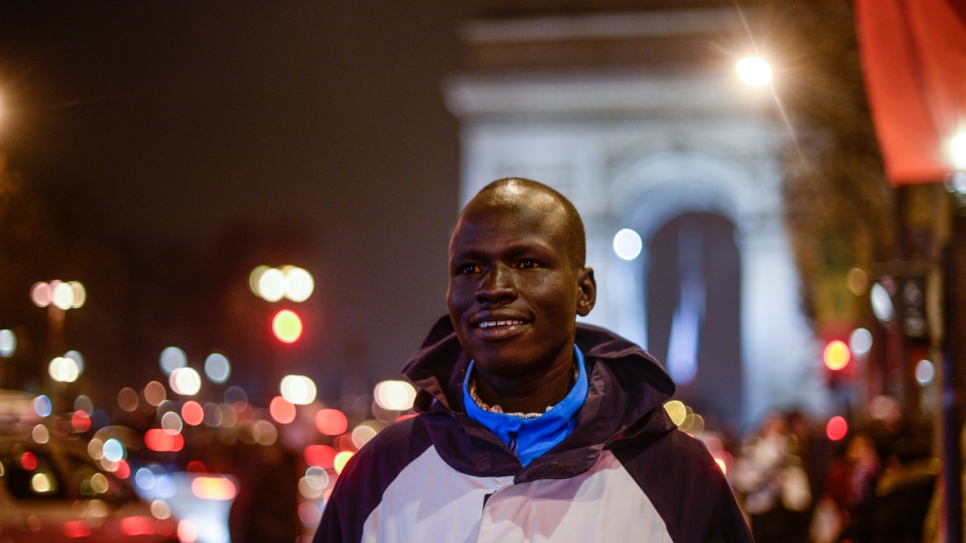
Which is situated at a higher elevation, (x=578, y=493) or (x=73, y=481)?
(x=578, y=493)

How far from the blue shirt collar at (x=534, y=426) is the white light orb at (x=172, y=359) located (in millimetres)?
48169

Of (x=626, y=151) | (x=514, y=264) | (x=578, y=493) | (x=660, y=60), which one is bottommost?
(x=578, y=493)

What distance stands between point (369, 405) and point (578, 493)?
63.7 m

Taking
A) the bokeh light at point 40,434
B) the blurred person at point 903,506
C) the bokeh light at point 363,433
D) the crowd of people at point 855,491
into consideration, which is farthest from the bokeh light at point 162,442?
the blurred person at point 903,506

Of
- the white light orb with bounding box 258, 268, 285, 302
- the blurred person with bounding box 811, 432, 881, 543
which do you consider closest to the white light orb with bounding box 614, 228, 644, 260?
the white light orb with bounding box 258, 268, 285, 302

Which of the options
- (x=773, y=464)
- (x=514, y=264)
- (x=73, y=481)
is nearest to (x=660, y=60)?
(x=773, y=464)

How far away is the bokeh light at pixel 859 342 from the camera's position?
26.9 meters

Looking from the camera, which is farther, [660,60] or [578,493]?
[660,60]

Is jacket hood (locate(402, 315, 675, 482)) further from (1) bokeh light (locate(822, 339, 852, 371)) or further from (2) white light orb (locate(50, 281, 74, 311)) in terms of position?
(1) bokeh light (locate(822, 339, 852, 371))

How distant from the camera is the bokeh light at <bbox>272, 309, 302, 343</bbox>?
617 inches

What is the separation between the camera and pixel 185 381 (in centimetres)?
5416

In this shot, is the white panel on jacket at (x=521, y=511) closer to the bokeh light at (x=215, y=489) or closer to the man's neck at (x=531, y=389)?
the man's neck at (x=531, y=389)

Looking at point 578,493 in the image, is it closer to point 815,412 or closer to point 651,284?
point 815,412

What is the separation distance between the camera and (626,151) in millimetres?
43562
